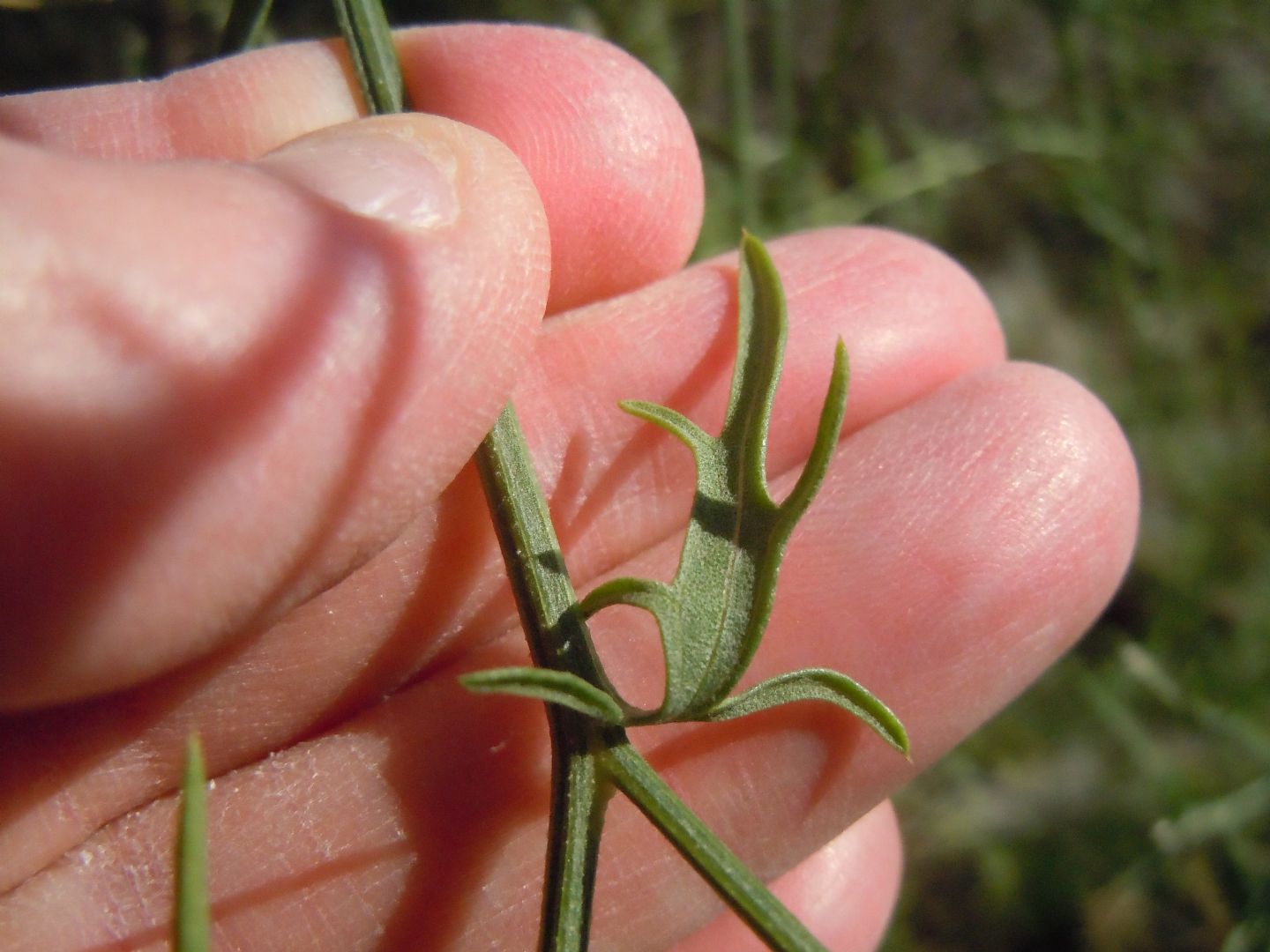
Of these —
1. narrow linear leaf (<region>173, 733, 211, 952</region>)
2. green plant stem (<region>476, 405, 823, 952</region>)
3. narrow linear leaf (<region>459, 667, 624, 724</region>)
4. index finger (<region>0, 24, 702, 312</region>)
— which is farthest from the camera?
index finger (<region>0, 24, 702, 312</region>)

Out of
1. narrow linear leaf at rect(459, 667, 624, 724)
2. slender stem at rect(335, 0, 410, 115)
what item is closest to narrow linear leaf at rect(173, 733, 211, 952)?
narrow linear leaf at rect(459, 667, 624, 724)

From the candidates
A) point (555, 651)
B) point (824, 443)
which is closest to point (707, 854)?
point (555, 651)

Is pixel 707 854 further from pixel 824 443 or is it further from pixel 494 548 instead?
pixel 494 548

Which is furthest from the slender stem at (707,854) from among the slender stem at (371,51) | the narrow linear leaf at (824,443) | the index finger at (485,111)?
the slender stem at (371,51)

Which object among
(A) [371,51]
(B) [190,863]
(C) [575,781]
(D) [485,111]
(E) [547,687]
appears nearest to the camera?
(B) [190,863]

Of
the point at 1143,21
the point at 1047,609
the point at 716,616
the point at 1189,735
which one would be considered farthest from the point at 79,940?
the point at 1143,21

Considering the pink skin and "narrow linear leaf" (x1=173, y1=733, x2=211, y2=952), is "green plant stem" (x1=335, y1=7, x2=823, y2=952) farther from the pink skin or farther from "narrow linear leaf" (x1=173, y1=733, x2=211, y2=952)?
"narrow linear leaf" (x1=173, y1=733, x2=211, y2=952)

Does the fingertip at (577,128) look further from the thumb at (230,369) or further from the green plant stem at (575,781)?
the green plant stem at (575,781)
